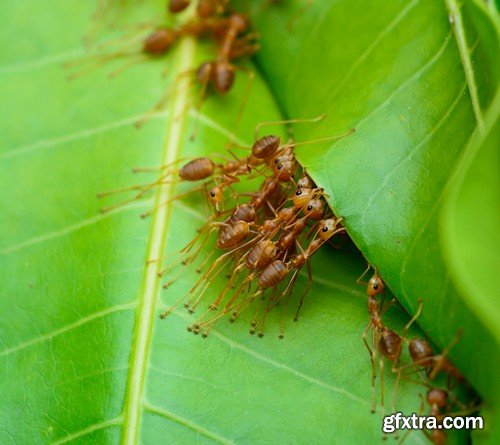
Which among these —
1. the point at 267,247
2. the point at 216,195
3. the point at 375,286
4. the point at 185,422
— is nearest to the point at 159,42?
the point at 216,195

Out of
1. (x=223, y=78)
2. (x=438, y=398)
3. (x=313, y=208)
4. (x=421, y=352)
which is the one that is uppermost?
(x=223, y=78)

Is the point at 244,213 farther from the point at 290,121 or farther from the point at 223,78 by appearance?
the point at 223,78

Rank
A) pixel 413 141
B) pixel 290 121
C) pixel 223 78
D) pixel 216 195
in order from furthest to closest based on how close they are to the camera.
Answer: pixel 223 78, pixel 290 121, pixel 216 195, pixel 413 141

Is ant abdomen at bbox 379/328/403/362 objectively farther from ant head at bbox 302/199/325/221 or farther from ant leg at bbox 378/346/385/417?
ant head at bbox 302/199/325/221

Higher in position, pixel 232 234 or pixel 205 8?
pixel 205 8

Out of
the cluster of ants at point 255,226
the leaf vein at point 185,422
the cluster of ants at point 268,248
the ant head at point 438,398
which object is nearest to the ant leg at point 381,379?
the cluster of ants at point 268,248

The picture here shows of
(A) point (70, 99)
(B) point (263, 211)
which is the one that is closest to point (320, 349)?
(B) point (263, 211)
